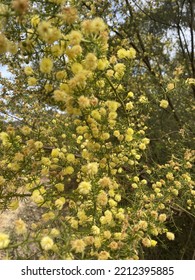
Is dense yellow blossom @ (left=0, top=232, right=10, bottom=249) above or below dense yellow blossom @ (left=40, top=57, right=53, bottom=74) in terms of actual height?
below

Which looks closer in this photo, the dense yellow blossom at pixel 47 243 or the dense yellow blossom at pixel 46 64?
the dense yellow blossom at pixel 47 243

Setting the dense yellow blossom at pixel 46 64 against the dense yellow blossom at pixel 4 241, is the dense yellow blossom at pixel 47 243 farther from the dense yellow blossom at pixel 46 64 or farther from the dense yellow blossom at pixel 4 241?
the dense yellow blossom at pixel 46 64

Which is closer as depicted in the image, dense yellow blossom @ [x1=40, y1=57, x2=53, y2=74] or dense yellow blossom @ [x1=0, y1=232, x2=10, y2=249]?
dense yellow blossom @ [x1=0, y1=232, x2=10, y2=249]

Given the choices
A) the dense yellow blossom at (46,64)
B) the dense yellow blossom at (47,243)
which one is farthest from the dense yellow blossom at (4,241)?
the dense yellow blossom at (46,64)

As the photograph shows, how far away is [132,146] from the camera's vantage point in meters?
2.66

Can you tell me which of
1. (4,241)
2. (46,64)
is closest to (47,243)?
(4,241)

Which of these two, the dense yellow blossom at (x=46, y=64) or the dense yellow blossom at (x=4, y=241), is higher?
the dense yellow blossom at (x=46, y=64)

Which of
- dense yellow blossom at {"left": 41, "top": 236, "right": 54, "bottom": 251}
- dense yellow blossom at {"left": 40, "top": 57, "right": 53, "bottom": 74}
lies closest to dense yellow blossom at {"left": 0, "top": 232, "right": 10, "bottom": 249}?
dense yellow blossom at {"left": 41, "top": 236, "right": 54, "bottom": 251}

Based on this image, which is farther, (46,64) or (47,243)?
(46,64)

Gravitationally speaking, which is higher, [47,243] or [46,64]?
[46,64]

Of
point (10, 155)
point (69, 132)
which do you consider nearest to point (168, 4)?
point (69, 132)

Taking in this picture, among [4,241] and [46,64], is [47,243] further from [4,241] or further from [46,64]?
[46,64]

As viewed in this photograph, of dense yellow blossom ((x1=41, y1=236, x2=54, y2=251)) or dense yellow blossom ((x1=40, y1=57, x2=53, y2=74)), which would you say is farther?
dense yellow blossom ((x1=40, y1=57, x2=53, y2=74))

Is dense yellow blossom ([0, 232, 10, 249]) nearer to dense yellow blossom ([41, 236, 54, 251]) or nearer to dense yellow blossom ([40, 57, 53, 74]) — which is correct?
dense yellow blossom ([41, 236, 54, 251])
